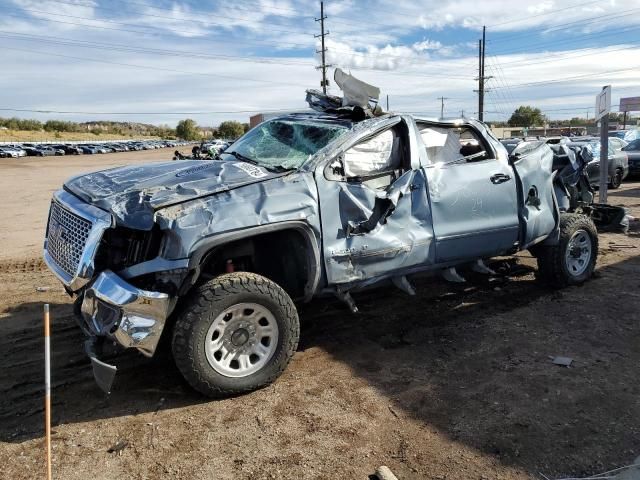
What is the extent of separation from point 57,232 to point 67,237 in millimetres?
298

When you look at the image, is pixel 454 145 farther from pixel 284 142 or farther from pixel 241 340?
pixel 241 340

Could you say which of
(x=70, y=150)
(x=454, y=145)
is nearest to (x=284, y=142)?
(x=454, y=145)

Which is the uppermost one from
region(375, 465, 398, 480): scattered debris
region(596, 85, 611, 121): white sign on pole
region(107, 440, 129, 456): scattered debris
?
region(596, 85, 611, 121): white sign on pole

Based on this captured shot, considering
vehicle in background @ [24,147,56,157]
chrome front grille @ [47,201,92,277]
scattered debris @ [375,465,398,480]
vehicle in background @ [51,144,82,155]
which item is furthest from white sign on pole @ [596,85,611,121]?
vehicle in background @ [51,144,82,155]

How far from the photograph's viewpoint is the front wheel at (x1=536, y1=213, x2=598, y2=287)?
6242 millimetres

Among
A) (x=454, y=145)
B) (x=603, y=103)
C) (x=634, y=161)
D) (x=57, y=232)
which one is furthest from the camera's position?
(x=634, y=161)

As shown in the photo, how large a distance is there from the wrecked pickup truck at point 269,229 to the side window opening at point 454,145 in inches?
0.6

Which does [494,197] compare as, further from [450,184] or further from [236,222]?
[236,222]

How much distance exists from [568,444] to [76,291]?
3.40 meters

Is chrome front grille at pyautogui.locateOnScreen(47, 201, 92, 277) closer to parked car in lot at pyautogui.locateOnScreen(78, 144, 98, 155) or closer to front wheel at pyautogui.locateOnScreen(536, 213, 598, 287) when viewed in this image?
front wheel at pyautogui.locateOnScreen(536, 213, 598, 287)

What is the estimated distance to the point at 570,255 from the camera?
651 centimetres

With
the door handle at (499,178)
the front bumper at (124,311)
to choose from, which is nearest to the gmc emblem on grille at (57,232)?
the front bumper at (124,311)

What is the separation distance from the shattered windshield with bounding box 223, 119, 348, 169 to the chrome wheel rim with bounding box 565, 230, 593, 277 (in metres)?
3.43

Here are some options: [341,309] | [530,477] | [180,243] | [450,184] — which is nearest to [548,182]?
[450,184]
